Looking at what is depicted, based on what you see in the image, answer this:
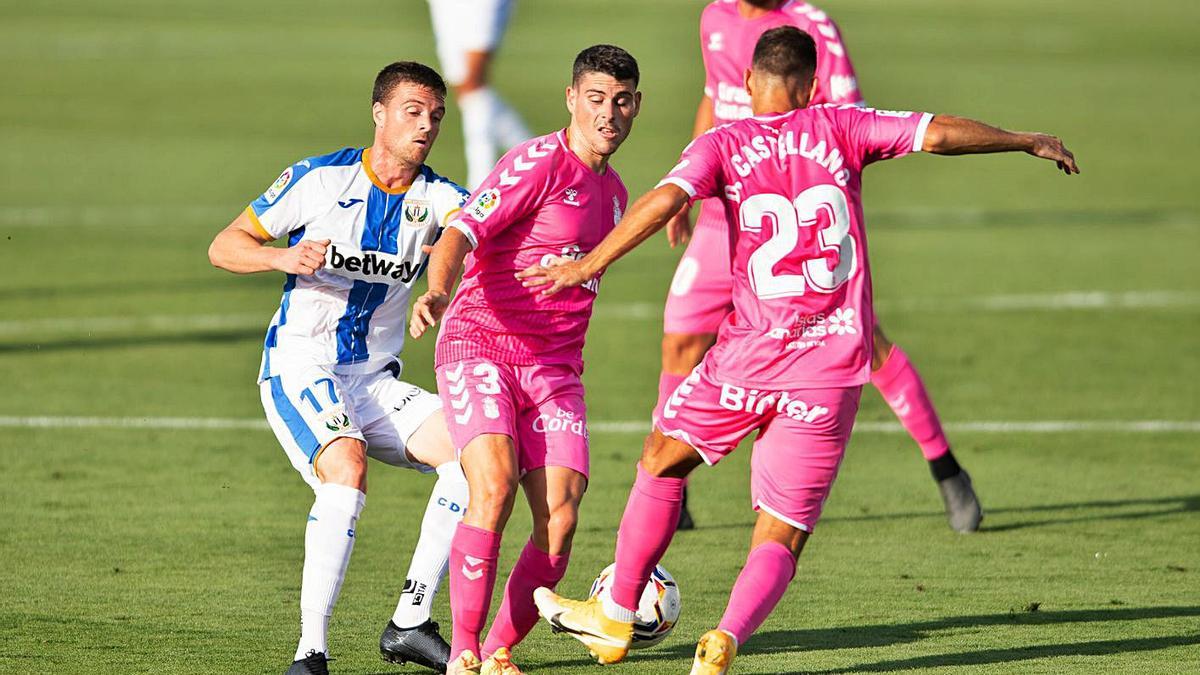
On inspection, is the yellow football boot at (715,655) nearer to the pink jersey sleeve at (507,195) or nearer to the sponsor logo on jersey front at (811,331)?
the sponsor logo on jersey front at (811,331)

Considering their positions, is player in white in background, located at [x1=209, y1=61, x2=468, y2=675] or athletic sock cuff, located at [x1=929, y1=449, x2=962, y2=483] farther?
athletic sock cuff, located at [x1=929, y1=449, x2=962, y2=483]

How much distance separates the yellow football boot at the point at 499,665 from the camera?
6.57 m

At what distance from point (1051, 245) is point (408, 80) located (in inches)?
513

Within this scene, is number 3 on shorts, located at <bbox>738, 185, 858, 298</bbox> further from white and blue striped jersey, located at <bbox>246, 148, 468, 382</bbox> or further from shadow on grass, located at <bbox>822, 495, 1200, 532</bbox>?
shadow on grass, located at <bbox>822, 495, 1200, 532</bbox>

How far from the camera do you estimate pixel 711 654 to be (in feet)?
20.5

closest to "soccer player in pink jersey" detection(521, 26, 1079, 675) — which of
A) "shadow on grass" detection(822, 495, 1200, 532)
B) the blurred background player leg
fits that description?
the blurred background player leg

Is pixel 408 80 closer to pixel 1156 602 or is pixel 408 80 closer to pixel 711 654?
pixel 711 654

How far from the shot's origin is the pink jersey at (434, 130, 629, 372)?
6961mm

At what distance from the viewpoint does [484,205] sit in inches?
269

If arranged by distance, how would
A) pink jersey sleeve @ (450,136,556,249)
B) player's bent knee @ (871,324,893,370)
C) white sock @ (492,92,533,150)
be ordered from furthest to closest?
white sock @ (492,92,533,150) → player's bent knee @ (871,324,893,370) → pink jersey sleeve @ (450,136,556,249)

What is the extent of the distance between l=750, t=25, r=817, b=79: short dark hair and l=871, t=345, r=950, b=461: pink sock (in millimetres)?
2870

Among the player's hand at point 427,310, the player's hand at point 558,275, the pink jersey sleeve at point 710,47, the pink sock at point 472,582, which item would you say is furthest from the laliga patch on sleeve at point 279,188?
the pink jersey sleeve at point 710,47

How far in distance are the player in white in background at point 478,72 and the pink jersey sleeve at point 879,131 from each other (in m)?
→ 8.32

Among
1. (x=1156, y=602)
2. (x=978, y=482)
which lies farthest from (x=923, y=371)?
(x=1156, y=602)
